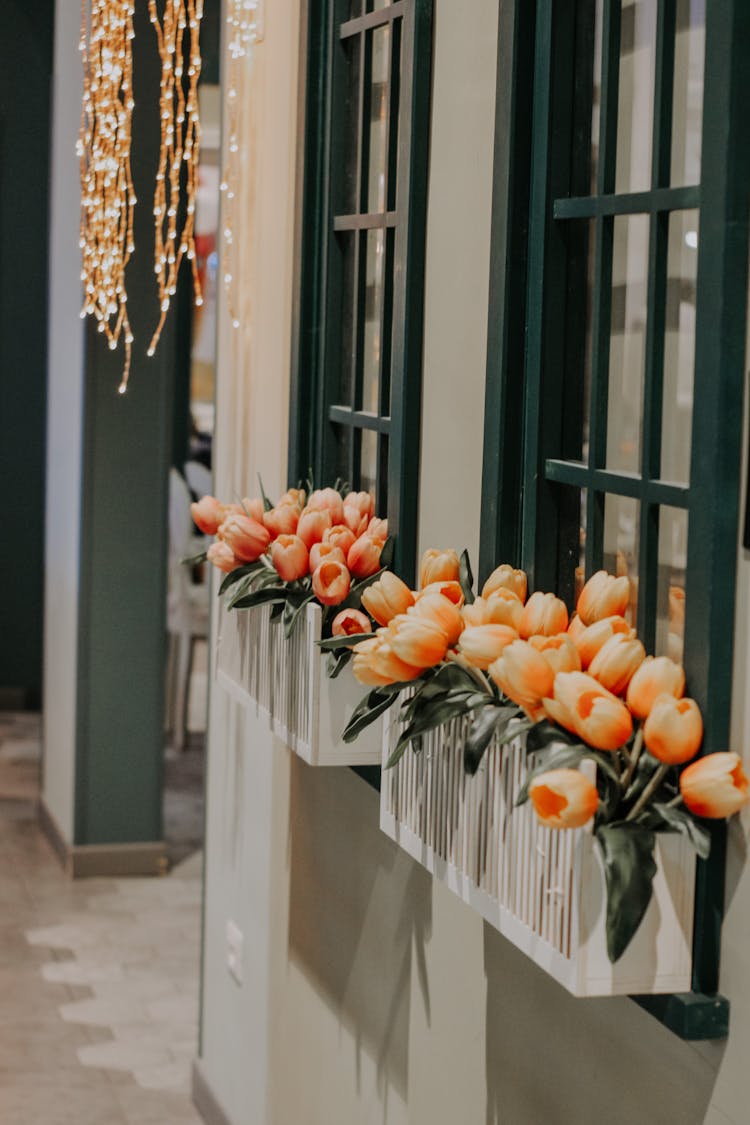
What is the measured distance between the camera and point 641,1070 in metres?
1.83

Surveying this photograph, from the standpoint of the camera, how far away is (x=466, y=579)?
2139mm

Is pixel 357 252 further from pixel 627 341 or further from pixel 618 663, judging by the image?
pixel 618 663

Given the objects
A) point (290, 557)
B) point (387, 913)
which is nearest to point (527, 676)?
point (290, 557)

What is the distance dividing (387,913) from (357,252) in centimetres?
110

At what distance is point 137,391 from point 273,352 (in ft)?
7.66

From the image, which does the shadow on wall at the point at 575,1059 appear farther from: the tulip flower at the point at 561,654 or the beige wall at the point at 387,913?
the tulip flower at the point at 561,654

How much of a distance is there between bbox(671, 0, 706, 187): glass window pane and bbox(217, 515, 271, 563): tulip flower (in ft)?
3.71

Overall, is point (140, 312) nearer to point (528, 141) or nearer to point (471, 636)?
point (528, 141)

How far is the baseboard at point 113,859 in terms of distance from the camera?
5.71 m

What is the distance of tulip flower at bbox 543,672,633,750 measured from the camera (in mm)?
1599

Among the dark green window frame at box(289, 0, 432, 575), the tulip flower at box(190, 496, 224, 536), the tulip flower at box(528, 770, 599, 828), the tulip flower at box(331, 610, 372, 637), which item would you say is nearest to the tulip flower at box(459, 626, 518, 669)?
the tulip flower at box(528, 770, 599, 828)

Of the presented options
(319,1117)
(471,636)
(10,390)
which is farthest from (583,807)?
(10,390)

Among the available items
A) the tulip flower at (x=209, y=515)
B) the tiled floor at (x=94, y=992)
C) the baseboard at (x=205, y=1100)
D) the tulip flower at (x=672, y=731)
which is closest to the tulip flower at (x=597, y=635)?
the tulip flower at (x=672, y=731)

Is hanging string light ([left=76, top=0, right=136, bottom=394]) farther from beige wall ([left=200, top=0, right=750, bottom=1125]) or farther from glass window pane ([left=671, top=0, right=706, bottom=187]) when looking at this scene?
glass window pane ([left=671, top=0, right=706, bottom=187])
